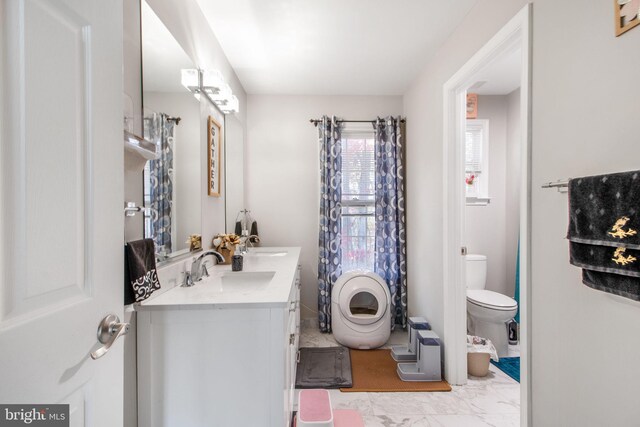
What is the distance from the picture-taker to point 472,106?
2973 mm

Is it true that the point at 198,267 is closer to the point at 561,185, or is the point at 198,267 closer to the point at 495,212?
the point at 561,185

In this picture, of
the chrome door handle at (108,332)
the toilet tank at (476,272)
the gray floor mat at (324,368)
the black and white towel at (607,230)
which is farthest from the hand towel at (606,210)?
the toilet tank at (476,272)

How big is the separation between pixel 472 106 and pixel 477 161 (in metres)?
0.56

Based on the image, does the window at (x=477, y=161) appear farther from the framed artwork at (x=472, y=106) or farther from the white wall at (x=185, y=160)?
the white wall at (x=185, y=160)

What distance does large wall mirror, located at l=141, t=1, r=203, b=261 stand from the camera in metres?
1.28

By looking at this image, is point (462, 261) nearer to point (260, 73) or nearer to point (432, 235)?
point (432, 235)

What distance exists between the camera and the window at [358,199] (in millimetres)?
3188

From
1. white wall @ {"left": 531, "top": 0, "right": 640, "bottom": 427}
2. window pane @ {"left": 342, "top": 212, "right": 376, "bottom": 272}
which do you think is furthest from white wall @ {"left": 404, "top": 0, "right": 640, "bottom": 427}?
window pane @ {"left": 342, "top": 212, "right": 376, "bottom": 272}

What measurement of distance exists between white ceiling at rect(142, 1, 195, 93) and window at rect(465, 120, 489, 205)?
274 centimetres

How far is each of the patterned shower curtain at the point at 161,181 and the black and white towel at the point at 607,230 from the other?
164 cm

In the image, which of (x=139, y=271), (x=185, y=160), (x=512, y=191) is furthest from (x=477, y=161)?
(x=139, y=271)

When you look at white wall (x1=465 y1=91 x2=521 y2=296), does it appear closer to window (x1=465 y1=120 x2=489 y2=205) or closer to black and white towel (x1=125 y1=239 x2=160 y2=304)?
window (x1=465 y1=120 x2=489 y2=205)

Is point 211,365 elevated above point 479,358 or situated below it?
above

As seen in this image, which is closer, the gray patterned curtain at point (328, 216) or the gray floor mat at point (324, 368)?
the gray floor mat at point (324, 368)
